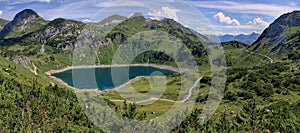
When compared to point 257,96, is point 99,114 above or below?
above

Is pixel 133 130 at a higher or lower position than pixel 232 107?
higher


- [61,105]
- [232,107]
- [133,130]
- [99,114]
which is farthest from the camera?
[232,107]

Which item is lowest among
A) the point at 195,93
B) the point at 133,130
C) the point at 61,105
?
the point at 195,93

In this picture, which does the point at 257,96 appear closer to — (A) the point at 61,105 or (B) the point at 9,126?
(A) the point at 61,105

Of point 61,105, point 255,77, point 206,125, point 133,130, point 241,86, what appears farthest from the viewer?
point 255,77

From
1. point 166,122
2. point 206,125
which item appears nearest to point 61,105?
point 166,122

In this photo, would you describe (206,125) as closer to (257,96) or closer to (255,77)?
(257,96)

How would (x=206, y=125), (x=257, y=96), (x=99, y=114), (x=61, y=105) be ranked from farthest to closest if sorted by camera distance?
(x=257, y=96), (x=61, y=105), (x=206, y=125), (x=99, y=114)

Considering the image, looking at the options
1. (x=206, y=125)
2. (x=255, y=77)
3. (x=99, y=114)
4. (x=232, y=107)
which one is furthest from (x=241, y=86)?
(x=99, y=114)

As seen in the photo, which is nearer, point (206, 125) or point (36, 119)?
point (206, 125)
